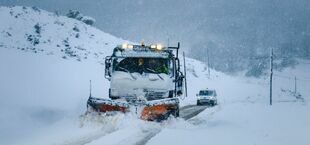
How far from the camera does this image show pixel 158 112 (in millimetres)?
18984

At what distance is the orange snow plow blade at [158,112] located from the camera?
18.6 m

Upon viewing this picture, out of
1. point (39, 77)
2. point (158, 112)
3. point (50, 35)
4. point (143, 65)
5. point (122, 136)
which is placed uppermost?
point (50, 35)

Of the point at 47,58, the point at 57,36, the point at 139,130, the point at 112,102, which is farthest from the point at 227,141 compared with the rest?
the point at 57,36

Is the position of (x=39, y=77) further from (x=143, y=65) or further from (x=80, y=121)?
(x=80, y=121)

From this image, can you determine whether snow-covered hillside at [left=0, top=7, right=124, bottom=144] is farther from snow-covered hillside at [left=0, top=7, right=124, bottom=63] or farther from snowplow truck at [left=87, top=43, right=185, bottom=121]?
snowplow truck at [left=87, top=43, right=185, bottom=121]

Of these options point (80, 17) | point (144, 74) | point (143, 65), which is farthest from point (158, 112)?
point (80, 17)

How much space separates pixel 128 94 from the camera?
20.6 meters

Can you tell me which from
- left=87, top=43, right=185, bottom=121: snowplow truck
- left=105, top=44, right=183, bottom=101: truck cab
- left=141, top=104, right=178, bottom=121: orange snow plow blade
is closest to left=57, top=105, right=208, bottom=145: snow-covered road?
left=141, top=104, right=178, bottom=121: orange snow plow blade

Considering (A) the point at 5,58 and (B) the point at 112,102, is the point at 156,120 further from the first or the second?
(A) the point at 5,58

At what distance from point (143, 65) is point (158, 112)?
2.76 metres

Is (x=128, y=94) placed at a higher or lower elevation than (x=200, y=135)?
higher

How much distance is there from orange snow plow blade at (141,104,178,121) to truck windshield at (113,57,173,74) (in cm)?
185

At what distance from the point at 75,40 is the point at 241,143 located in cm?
7258

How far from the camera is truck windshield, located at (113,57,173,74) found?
818 inches
